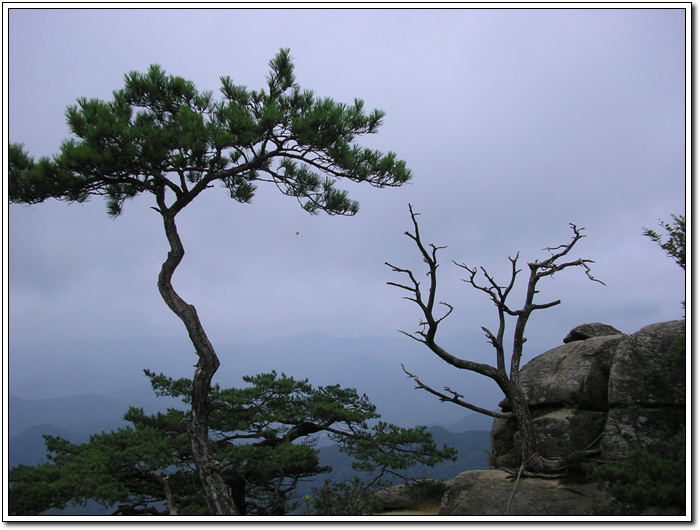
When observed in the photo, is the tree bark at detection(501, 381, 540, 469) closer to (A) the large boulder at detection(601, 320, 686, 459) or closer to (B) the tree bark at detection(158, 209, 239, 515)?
(A) the large boulder at detection(601, 320, 686, 459)

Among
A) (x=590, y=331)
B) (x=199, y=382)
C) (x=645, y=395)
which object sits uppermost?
(x=590, y=331)

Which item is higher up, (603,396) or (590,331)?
(590,331)

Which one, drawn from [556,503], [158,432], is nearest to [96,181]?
[158,432]

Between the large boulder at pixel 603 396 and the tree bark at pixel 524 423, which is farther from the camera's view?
the tree bark at pixel 524 423

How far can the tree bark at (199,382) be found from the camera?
4738 millimetres

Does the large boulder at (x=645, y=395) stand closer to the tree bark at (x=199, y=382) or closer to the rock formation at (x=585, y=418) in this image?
the rock formation at (x=585, y=418)

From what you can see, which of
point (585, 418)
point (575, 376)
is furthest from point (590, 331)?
point (585, 418)

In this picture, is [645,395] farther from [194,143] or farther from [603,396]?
[194,143]

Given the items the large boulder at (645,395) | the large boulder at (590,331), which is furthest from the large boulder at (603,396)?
the large boulder at (590,331)

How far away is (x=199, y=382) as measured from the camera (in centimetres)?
527

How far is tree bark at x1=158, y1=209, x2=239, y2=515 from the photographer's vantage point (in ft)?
15.5
